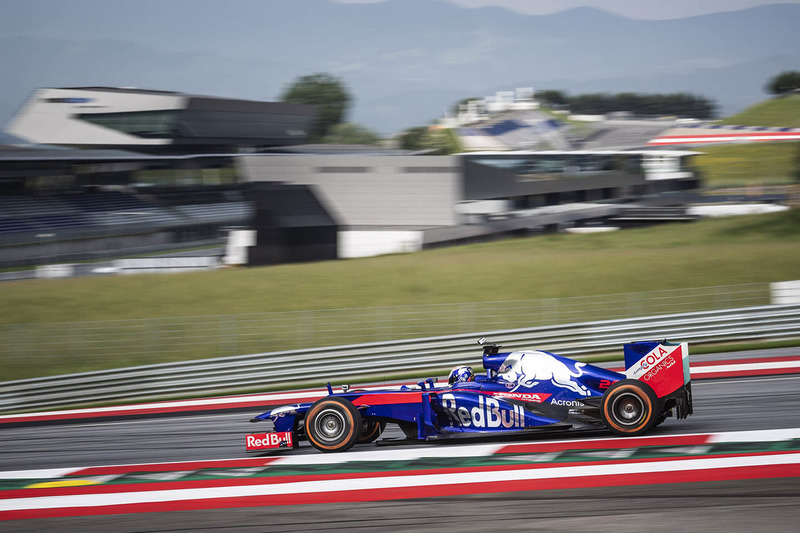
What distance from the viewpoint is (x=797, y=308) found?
53.2 feet

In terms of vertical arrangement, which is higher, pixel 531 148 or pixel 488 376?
pixel 531 148

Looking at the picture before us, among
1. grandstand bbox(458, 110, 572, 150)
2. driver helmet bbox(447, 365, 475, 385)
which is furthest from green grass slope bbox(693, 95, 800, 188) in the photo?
driver helmet bbox(447, 365, 475, 385)

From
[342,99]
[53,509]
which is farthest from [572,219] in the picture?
[342,99]

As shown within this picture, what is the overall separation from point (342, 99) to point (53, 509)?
126162 mm

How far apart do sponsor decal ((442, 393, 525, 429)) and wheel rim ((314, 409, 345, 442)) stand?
1240mm

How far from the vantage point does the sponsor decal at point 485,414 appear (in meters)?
8.06

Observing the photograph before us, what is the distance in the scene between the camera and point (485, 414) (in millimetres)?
8117

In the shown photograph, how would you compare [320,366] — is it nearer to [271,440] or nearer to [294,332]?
[294,332]

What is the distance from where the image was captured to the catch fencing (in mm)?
17656

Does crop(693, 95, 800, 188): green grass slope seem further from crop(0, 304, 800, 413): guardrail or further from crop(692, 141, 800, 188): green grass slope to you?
crop(0, 304, 800, 413): guardrail

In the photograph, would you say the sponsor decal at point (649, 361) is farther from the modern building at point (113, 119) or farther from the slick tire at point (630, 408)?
the modern building at point (113, 119)

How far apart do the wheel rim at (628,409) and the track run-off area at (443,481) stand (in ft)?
0.82

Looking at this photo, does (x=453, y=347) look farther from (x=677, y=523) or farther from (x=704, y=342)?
(x=677, y=523)

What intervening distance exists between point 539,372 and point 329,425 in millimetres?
2458
